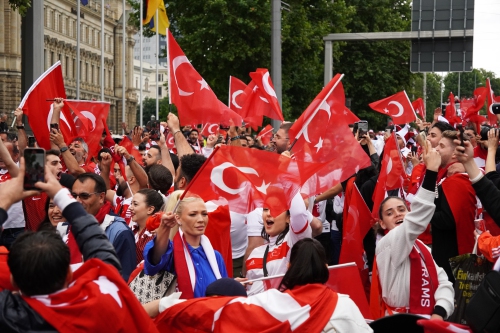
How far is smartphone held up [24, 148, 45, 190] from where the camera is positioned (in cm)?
379

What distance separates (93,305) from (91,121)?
26.5 ft

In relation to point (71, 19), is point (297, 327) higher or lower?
lower

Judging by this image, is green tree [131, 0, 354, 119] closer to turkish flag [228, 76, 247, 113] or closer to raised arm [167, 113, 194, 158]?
turkish flag [228, 76, 247, 113]

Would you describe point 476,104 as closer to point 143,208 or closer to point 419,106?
point 143,208

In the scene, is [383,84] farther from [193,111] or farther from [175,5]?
[193,111]

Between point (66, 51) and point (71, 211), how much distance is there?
74.0 metres

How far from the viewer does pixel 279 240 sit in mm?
6754

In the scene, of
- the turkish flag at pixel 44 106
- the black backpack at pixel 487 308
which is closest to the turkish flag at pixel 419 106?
the turkish flag at pixel 44 106

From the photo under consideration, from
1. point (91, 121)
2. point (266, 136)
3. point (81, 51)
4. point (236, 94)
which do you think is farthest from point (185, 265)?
point (81, 51)

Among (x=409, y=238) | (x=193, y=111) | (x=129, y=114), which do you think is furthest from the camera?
(x=129, y=114)

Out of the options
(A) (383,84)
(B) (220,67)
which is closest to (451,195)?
(B) (220,67)

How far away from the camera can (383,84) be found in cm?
4872

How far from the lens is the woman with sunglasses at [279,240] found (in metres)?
6.38

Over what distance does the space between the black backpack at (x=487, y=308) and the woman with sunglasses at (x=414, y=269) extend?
5.24 feet
